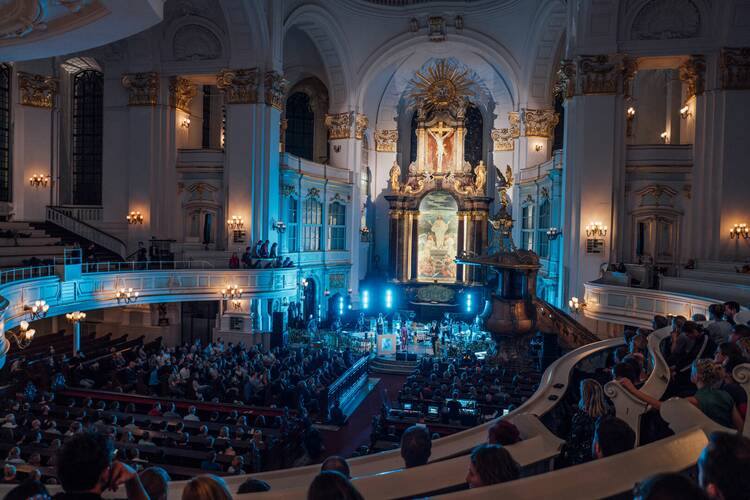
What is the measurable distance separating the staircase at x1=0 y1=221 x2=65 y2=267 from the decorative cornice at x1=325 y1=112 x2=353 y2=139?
14646 millimetres

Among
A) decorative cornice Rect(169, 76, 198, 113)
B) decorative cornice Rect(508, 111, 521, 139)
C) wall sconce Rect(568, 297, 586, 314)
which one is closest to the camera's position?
wall sconce Rect(568, 297, 586, 314)

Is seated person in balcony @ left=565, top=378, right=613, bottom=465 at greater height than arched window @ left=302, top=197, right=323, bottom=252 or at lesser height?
lesser

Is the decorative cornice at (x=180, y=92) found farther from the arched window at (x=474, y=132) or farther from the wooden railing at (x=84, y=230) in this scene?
the arched window at (x=474, y=132)

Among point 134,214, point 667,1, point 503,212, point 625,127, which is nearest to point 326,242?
point 134,214

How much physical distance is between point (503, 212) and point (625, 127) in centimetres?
543

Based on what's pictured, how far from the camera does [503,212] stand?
21.7 m

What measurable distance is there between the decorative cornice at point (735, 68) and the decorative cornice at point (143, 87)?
22.0 metres

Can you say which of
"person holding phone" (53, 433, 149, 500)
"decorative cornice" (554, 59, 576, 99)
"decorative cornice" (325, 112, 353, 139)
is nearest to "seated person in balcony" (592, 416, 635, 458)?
"person holding phone" (53, 433, 149, 500)

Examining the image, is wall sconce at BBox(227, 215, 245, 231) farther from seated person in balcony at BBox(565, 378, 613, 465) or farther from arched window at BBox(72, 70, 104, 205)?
seated person in balcony at BBox(565, 378, 613, 465)

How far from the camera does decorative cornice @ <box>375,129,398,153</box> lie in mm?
34688

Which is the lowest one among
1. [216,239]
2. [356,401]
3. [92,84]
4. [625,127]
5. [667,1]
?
[356,401]

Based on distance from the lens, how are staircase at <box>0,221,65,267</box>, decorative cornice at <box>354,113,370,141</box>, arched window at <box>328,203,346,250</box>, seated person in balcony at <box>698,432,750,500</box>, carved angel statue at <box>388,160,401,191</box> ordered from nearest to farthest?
seated person in balcony at <box>698,432,750,500</box>
staircase at <box>0,221,65,267</box>
arched window at <box>328,203,346,250</box>
decorative cornice at <box>354,113,370,141</box>
carved angel statue at <box>388,160,401,191</box>

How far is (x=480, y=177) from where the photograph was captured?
3269 cm

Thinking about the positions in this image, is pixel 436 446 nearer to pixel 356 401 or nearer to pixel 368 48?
pixel 356 401
